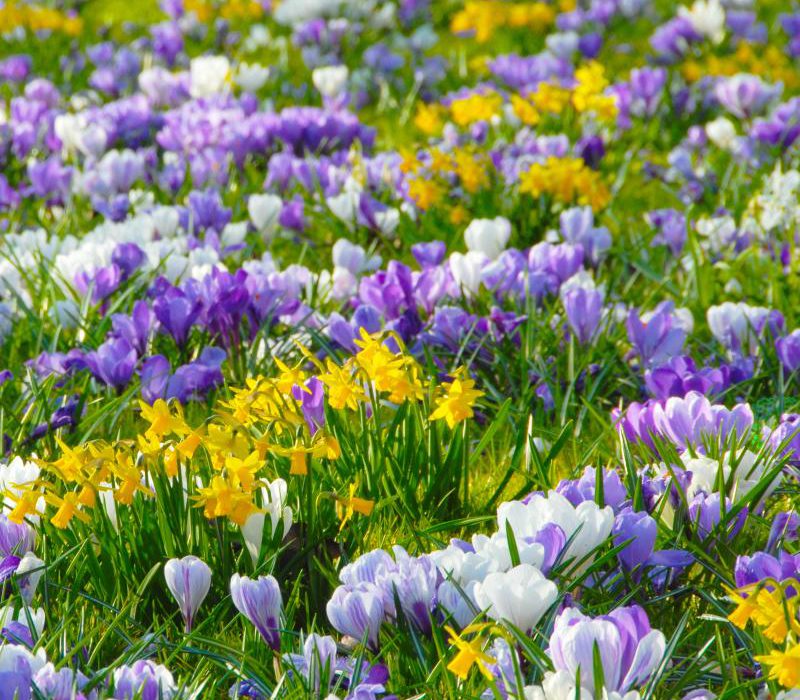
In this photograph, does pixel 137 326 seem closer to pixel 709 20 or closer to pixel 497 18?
pixel 709 20

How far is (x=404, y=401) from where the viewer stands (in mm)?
2568

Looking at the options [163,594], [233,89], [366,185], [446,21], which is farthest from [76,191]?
[446,21]

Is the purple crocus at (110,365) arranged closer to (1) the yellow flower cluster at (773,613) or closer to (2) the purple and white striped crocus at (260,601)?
(2) the purple and white striped crocus at (260,601)

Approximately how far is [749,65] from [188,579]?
20.7 feet

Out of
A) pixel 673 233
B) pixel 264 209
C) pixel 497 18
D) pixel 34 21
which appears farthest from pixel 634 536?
pixel 34 21

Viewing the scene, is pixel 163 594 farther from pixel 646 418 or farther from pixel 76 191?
pixel 76 191

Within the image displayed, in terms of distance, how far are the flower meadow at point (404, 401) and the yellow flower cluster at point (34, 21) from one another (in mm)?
2703

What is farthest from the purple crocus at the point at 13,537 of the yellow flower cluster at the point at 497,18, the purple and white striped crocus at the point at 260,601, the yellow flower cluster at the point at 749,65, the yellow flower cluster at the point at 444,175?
the yellow flower cluster at the point at 497,18

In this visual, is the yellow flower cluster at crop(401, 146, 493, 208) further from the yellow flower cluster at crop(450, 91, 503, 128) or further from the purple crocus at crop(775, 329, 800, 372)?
the purple crocus at crop(775, 329, 800, 372)

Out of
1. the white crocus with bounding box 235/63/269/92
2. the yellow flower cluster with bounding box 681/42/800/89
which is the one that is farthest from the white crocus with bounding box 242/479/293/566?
the yellow flower cluster with bounding box 681/42/800/89

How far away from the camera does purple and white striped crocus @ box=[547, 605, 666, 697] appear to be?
5.81ft

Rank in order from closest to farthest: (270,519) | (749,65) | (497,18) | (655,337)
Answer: (270,519) < (655,337) < (749,65) < (497,18)

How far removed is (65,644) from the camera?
6.61 feet

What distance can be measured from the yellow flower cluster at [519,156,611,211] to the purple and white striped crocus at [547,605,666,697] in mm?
2780
